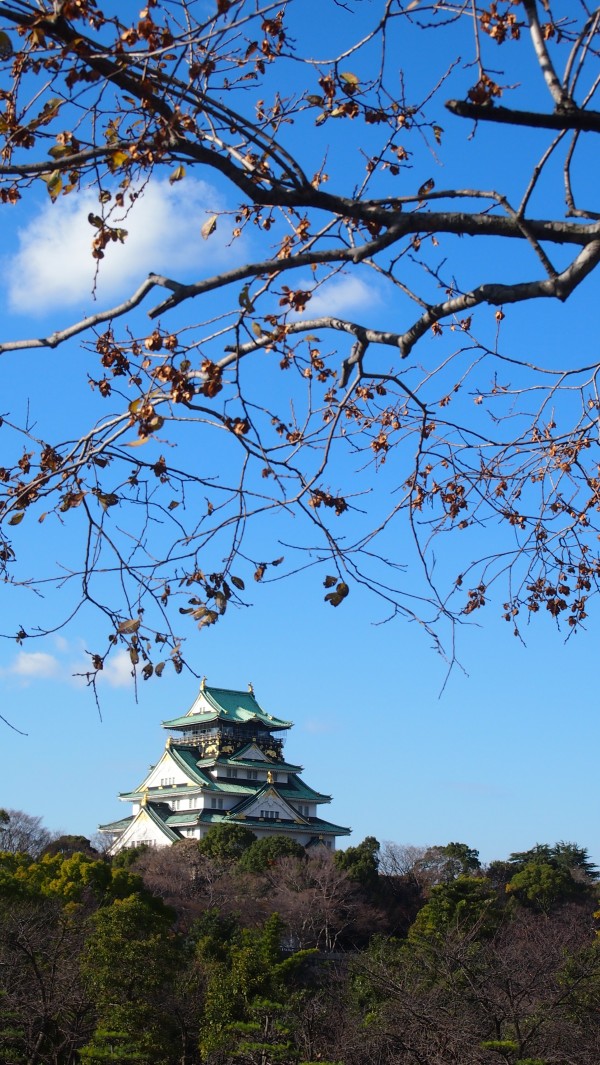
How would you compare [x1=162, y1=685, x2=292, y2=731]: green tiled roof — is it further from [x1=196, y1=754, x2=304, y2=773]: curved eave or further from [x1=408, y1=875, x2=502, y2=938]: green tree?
[x1=408, y1=875, x2=502, y2=938]: green tree

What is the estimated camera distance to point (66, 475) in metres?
3.10

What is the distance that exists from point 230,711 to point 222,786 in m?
4.70

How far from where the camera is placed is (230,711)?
41.9 meters

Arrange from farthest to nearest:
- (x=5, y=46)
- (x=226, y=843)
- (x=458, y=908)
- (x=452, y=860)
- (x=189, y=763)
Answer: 1. (x=189, y=763)
2. (x=452, y=860)
3. (x=226, y=843)
4. (x=458, y=908)
5. (x=5, y=46)

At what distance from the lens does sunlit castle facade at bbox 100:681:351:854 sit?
36156 millimetres

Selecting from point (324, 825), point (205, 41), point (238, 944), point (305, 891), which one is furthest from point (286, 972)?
point (324, 825)

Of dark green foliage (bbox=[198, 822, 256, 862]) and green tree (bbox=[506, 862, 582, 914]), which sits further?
green tree (bbox=[506, 862, 582, 914])

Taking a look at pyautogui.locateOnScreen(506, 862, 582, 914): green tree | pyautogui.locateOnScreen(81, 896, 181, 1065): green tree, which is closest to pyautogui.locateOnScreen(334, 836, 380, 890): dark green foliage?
pyautogui.locateOnScreen(506, 862, 582, 914): green tree

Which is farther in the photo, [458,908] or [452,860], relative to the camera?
[452,860]

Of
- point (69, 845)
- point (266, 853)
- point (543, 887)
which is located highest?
point (69, 845)

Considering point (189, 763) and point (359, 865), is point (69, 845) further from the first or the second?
point (359, 865)

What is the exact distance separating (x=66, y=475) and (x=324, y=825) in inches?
1439

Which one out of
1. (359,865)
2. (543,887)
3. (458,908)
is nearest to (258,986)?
(458,908)

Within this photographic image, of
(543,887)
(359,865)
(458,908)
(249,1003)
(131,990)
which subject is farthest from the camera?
(543,887)
